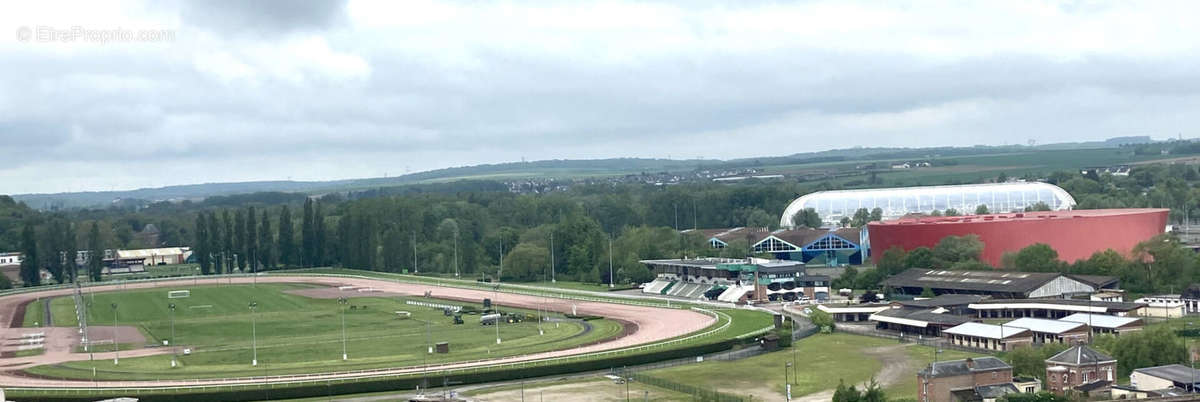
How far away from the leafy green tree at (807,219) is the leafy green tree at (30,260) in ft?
261

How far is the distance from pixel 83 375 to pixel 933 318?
44859 mm

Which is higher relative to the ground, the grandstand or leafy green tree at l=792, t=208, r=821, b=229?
leafy green tree at l=792, t=208, r=821, b=229

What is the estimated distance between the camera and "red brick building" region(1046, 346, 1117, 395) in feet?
180

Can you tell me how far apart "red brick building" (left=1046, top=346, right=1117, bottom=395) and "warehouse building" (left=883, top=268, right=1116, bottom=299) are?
30.9m

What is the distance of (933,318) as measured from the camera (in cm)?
7638

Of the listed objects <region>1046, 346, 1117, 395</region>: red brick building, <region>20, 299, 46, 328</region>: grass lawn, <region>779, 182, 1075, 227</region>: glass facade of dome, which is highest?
<region>779, 182, 1075, 227</region>: glass facade of dome

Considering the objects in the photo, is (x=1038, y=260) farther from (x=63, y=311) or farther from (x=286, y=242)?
(x=286, y=242)

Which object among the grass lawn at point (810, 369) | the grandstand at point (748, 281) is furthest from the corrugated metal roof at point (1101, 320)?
the grandstand at point (748, 281)

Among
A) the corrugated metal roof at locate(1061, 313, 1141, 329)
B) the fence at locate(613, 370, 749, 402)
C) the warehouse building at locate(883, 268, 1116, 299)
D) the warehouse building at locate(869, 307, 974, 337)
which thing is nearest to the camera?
the fence at locate(613, 370, 749, 402)

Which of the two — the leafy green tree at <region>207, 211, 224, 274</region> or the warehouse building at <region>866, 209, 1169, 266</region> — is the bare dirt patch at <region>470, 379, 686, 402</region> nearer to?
the warehouse building at <region>866, 209, 1169, 266</region>

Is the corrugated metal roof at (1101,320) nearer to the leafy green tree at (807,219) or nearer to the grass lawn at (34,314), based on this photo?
the grass lawn at (34,314)

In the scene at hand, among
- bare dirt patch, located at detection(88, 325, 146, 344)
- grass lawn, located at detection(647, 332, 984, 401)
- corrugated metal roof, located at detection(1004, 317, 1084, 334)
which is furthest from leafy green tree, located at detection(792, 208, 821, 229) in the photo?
bare dirt patch, located at detection(88, 325, 146, 344)

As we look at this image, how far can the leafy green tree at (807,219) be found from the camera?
499ft

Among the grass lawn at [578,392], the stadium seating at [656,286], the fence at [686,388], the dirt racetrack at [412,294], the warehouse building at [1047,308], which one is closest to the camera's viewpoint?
the fence at [686,388]
